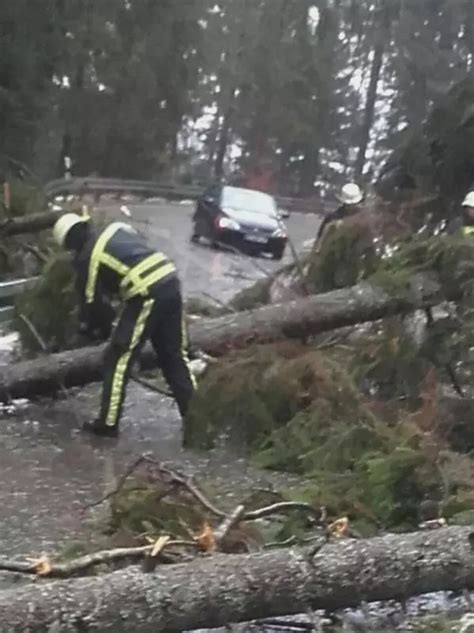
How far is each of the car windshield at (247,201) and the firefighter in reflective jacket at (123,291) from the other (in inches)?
620

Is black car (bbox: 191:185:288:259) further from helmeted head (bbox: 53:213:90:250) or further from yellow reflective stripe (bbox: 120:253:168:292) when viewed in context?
yellow reflective stripe (bbox: 120:253:168:292)

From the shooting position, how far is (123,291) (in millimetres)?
8336

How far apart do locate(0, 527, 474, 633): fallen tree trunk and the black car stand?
55.9 ft

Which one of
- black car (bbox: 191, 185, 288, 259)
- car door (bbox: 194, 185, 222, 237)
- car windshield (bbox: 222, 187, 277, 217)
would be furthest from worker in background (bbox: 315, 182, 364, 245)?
car windshield (bbox: 222, 187, 277, 217)

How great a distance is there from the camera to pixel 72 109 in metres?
A: 31.9

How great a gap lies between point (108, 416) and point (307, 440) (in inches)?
53.6

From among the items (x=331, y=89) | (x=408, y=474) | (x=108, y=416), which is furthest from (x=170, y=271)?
(x=331, y=89)

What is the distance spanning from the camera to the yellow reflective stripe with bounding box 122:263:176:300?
8266mm

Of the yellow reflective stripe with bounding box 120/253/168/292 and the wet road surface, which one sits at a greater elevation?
the yellow reflective stripe with bounding box 120/253/168/292

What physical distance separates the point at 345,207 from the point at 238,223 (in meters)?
13.2

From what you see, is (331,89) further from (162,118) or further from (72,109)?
(72,109)

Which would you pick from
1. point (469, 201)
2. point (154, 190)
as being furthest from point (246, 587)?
point (154, 190)

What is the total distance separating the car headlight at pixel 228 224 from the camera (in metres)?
23.4

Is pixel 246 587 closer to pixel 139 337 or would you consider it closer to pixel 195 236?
pixel 139 337
